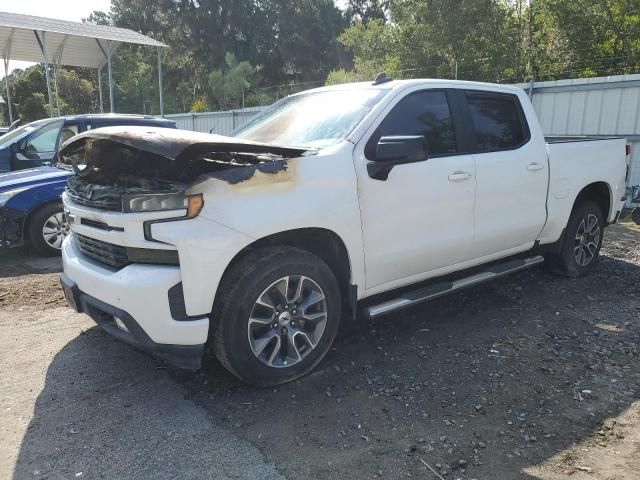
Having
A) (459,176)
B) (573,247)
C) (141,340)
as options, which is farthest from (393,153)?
(573,247)

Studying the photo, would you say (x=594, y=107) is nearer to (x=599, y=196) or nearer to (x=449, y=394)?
(x=599, y=196)

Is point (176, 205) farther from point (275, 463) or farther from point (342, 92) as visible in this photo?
point (342, 92)

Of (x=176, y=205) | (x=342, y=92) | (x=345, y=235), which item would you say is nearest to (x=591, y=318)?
(x=345, y=235)

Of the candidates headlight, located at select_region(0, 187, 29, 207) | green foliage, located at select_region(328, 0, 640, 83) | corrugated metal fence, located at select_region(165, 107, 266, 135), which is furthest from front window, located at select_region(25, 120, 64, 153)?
green foliage, located at select_region(328, 0, 640, 83)

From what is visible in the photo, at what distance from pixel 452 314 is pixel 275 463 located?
100 inches

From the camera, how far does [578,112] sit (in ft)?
34.6

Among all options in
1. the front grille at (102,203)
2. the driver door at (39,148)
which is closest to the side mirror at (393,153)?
the front grille at (102,203)

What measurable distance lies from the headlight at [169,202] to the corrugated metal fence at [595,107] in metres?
9.40

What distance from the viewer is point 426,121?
4199 mm

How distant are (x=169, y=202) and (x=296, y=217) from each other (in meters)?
0.78

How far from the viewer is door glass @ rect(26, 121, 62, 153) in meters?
8.43

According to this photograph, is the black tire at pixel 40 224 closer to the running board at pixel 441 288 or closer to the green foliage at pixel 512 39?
the running board at pixel 441 288

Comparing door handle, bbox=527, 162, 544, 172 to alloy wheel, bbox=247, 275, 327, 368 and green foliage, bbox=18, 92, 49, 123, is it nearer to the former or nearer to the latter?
alloy wheel, bbox=247, 275, 327, 368

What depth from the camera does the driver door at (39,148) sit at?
8367 mm
